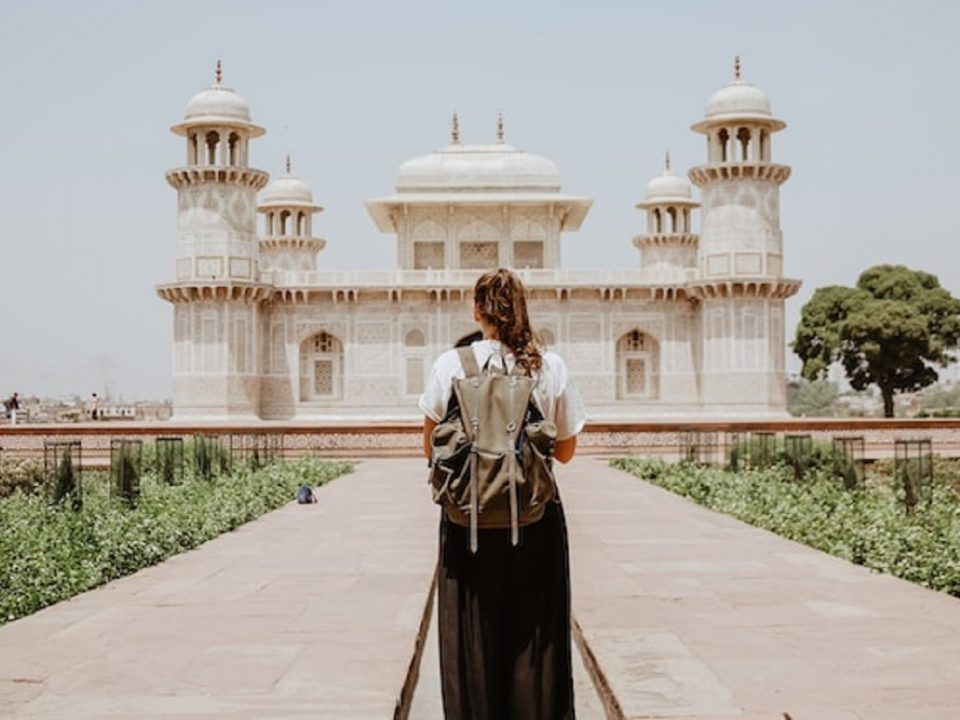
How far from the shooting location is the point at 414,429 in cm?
2047

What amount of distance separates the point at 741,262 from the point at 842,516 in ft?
68.3

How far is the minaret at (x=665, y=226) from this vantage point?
3516 centimetres

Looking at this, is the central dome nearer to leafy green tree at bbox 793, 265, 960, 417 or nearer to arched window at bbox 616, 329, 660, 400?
arched window at bbox 616, 329, 660, 400

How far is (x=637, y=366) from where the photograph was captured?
30.6m

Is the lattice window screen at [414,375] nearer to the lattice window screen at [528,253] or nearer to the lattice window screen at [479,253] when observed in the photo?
the lattice window screen at [479,253]

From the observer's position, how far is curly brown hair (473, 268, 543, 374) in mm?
3066

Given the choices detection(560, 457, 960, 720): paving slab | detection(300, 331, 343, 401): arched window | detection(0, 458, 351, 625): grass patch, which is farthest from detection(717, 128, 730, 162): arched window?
detection(560, 457, 960, 720): paving slab

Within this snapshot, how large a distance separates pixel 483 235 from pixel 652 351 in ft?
16.9

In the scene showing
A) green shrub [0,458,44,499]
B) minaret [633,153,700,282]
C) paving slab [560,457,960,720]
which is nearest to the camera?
paving slab [560,457,960,720]

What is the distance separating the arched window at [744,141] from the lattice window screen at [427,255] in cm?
762

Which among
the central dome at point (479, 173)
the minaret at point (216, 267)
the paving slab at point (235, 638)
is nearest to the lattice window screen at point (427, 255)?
the central dome at point (479, 173)

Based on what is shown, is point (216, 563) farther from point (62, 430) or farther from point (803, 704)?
point (62, 430)

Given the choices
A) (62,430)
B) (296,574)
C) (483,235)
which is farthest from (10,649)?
(483,235)

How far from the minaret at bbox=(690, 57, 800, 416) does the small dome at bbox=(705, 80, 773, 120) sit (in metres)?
0.02
